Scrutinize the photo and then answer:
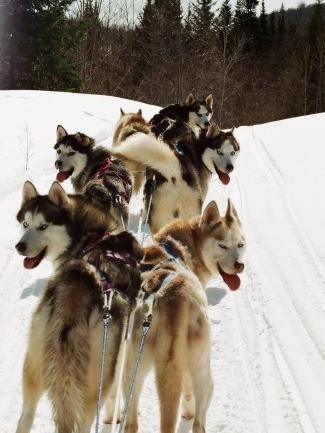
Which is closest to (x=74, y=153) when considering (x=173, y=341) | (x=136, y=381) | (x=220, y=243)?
(x=220, y=243)

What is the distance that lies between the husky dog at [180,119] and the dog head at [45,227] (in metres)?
3.51

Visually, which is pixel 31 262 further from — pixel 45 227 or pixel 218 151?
pixel 218 151

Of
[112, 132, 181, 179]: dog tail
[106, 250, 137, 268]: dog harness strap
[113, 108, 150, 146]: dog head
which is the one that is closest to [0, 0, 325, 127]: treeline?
[113, 108, 150, 146]: dog head

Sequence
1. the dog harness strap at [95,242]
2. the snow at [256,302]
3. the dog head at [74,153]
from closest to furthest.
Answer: the dog harness strap at [95,242]
the snow at [256,302]
the dog head at [74,153]

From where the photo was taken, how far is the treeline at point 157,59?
1791 cm

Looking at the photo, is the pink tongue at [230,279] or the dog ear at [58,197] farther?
the pink tongue at [230,279]

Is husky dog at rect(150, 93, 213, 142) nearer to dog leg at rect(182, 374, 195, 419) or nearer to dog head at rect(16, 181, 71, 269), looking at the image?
dog head at rect(16, 181, 71, 269)

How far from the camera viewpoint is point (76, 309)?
2.13 m

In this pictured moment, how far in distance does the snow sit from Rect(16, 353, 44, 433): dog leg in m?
0.49

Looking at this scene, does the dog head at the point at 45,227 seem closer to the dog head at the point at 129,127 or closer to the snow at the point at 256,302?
the snow at the point at 256,302

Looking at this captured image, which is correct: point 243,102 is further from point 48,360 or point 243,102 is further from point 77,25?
point 48,360

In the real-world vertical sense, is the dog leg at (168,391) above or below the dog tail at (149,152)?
below

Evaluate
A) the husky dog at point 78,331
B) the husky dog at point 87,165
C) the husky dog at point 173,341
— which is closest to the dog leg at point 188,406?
the husky dog at point 173,341

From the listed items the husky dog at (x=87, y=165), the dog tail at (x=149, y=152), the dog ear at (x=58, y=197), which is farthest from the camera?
the husky dog at (x=87, y=165)
